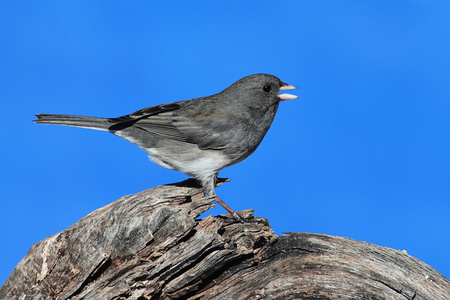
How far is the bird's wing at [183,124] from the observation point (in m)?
4.90

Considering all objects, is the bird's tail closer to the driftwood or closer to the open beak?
the driftwood

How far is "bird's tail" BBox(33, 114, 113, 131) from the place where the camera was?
4879 millimetres

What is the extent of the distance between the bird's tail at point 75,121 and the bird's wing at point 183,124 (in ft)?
0.36

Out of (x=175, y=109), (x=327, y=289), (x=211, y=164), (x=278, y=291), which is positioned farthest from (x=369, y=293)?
(x=175, y=109)

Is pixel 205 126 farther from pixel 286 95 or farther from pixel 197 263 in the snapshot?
pixel 197 263

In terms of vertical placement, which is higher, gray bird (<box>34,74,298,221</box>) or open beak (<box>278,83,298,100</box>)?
open beak (<box>278,83,298,100</box>)

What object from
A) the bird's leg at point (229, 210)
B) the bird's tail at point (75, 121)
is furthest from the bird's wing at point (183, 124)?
the bird's leg at point (229, 210)

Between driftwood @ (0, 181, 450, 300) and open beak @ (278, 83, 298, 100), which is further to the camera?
open beak @ (278, 83, 298, 100)

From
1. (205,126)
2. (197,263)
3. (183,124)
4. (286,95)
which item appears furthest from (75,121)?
(286,95)

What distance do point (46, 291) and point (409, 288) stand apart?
136 inches

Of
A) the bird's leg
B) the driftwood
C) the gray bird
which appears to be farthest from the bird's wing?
the driftwood

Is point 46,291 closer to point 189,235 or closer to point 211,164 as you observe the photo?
point 189,235

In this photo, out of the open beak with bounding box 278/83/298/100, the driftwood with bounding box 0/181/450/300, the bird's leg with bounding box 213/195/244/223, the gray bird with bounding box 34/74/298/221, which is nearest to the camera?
the driftwood with bounding box 0/181/450/300

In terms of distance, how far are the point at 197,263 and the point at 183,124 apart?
1.73 m
